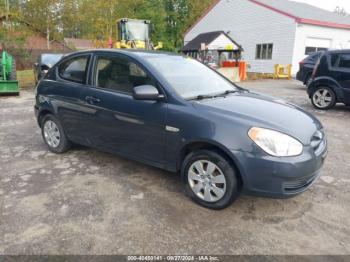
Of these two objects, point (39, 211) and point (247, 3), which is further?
point (247, 3)

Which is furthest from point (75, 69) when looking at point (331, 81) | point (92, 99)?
point (331, 81)

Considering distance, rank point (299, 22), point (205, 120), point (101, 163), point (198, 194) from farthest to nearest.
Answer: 1. point (299, 22)
2. point (101, 163)
3. point (198, 194)
4. point (205, 120)

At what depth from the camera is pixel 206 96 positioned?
368 cm

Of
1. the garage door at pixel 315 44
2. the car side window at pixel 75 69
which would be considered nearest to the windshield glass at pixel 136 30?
the garage door at pixel 315 44

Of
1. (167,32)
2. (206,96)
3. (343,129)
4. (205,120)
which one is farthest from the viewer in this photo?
(167,32)

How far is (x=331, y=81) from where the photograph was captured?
827 cm

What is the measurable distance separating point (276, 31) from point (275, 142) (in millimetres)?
20169

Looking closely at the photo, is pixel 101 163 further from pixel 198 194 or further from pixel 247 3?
pixel 247 3

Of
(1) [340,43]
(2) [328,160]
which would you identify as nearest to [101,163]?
(2) [328,160]

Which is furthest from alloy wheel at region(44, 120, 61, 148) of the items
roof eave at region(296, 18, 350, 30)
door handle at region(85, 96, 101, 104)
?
roof eave at region(296, 18, 350, 30)

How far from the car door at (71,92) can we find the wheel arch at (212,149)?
1.68 m

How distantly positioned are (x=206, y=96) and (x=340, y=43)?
21788 mm

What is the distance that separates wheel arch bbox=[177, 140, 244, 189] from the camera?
306cm

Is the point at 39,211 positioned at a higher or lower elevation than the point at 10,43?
lower
